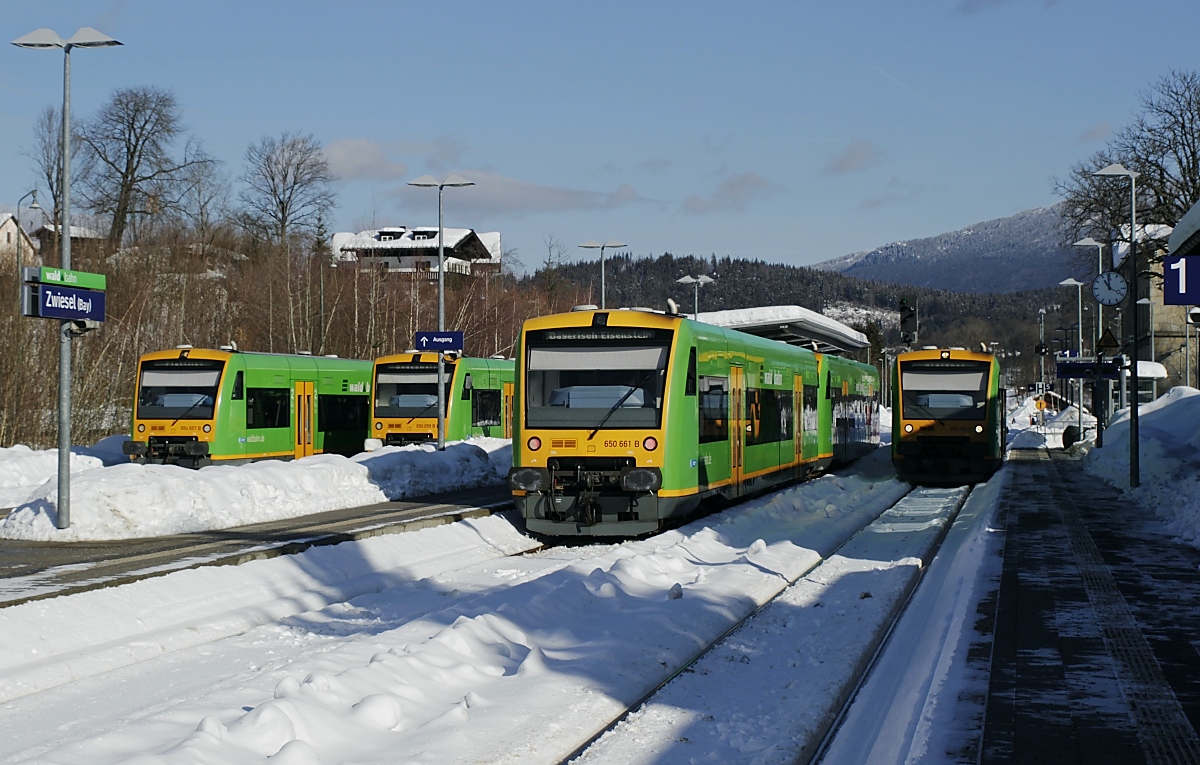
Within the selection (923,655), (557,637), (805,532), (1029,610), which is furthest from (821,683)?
(805,532)

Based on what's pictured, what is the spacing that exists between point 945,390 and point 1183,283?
43.7 feet

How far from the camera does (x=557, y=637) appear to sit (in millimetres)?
10000

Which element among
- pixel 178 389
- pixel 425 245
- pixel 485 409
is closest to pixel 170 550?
pixel 178 389

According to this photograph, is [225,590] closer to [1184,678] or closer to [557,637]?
[557,637]

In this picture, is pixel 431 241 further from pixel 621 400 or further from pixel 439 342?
pixel 621 400

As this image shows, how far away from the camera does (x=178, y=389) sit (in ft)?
94.3

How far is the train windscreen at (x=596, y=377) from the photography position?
17500 millimetres

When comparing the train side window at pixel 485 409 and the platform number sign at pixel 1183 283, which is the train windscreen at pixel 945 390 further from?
the platform number sign at pixel 1183 283

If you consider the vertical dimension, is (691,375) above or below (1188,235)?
below

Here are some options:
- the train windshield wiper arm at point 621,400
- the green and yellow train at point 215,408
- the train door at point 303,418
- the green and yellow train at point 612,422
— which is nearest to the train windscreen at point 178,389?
the green and yellow train at point 215,408

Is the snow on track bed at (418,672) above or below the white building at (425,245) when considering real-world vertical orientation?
below

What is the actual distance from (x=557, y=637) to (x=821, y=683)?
2.19 meters

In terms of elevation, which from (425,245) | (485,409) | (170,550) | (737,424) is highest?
(425,245)

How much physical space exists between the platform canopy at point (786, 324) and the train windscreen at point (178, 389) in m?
26.6
